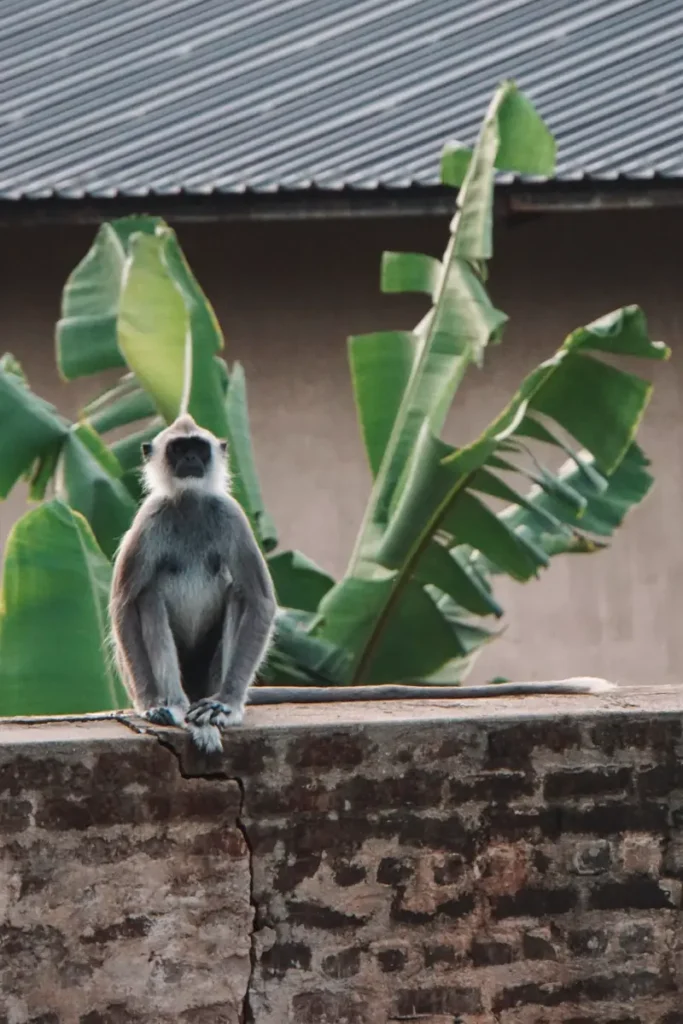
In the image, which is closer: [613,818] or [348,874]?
[348,874]

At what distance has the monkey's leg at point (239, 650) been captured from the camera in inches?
225

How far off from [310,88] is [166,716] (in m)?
6.34

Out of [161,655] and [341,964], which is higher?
[161,655]

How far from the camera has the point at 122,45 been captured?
12.2 m

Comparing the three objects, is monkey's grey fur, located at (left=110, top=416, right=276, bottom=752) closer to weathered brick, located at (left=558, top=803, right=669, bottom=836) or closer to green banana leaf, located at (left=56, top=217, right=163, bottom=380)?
weathered brick, located at (left=558, top=803, right=669, bottom=836)

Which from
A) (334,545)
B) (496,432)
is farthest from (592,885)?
(334,545)

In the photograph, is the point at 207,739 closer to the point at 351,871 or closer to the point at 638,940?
the point at 351,871

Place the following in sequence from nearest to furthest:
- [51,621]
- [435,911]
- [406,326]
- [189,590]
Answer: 1. [435,911]
2. [189,590]
3. [51,621]
4. [406,326]

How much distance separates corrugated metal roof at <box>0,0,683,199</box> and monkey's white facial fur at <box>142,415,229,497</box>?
3536mm

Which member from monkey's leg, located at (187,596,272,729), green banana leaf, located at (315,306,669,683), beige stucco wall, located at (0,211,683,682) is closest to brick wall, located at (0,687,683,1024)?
monkey's leg, located at (187,596,272,729)

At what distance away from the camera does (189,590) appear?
613 cm

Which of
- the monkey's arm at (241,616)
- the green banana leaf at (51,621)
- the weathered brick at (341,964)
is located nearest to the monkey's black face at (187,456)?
the monkey's arm at (241,616)

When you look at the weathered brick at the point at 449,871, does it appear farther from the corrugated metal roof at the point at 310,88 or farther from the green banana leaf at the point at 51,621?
the corrugated metal roof at the point at 310,88

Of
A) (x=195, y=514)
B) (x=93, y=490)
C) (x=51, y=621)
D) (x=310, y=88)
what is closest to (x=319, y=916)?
(x=195, y=514)
